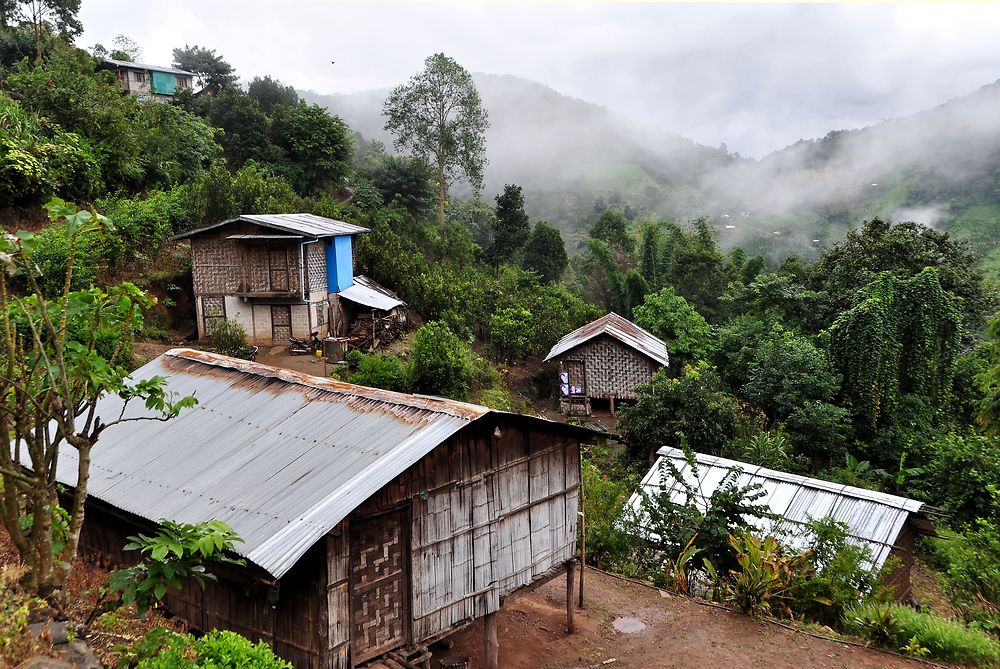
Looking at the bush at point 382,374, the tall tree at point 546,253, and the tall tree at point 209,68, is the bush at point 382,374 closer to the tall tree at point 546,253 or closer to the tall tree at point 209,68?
the tall tree at point 546,253

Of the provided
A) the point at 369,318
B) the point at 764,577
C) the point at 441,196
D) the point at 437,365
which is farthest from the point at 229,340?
the point at 441,196

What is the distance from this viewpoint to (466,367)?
759 inches

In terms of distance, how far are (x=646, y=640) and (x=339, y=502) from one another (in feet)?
19.8

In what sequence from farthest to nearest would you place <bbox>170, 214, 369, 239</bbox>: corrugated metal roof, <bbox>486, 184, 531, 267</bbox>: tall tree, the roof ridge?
<bbox>486, 184, 531, 267</bbox>: tall tree → <bbox>170, 214, 369, 239</bbox>: corrugated metal roof → the roof ridge

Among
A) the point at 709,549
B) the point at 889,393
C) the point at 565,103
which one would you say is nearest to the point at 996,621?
the point at 709,549

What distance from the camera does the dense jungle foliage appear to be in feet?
41.2

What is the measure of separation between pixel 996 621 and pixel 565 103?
375ft

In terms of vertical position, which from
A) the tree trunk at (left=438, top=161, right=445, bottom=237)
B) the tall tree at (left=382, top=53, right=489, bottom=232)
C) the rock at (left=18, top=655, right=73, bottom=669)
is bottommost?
the rock at (left=18, top=655, right=73, bottom=669)

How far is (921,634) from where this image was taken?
9.73 metres

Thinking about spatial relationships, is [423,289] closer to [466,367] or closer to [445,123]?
[466,367]

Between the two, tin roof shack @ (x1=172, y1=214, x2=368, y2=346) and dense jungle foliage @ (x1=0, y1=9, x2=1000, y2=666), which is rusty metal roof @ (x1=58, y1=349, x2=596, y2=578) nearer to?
dense jungle foliage @ (x1=0, y1=9, x2=1000, y2=666)

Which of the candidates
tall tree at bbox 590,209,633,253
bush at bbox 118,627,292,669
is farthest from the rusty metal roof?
tall tree at bbox 590,209,633,253

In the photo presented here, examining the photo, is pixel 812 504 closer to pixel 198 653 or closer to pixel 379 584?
pixel 379 584

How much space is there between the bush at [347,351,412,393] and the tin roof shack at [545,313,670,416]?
8.25 meters
